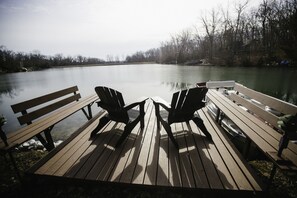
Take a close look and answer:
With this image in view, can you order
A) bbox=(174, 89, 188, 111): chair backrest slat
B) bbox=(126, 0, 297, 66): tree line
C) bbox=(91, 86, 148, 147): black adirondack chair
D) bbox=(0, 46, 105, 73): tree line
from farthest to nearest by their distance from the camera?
Result: bbox=(0, 46, 105, 73): tree line
bbox=(126, 0, 297, 66): tree line
bbox=(91, 86, 148, 147): black adirondack chair
bbox=(174, 89, 188, 111): chair backrest slat

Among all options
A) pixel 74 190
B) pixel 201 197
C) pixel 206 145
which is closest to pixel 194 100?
pixel 206 145

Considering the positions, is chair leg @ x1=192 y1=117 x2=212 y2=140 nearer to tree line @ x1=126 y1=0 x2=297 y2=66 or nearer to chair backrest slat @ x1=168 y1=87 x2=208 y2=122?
chair backrest slat @ x1=168 y1=87 x2=208 y2=122

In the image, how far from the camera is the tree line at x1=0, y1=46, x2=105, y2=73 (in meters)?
30.7

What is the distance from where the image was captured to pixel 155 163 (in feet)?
6.08

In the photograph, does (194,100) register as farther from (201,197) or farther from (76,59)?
(76,59)

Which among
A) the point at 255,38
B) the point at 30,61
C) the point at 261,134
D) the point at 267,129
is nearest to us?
the point at 261,134

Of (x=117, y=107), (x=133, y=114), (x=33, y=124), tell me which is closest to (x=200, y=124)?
(x=133, y=114)

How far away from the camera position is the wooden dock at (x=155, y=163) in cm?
156

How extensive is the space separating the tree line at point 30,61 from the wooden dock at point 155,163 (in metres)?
37.4

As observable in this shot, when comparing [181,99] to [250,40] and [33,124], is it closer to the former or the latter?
[33,124]

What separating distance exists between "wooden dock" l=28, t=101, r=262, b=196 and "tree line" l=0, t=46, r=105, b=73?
37.4 m

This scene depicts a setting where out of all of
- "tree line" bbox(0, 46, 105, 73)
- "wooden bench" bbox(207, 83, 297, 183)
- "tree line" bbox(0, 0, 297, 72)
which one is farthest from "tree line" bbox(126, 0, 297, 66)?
"tree line" bbox(0, 46, 105, 73)

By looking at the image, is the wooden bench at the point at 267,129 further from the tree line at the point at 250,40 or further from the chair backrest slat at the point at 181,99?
the tree line at the point at 250,40

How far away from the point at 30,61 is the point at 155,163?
Result: 54.0 metres
